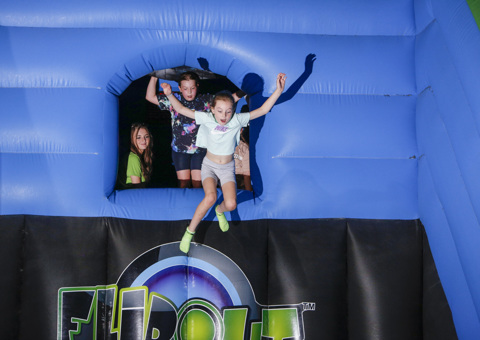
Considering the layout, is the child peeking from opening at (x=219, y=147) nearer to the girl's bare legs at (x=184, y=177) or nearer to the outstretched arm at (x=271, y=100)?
the outstretched arm at (x=271, y=100)

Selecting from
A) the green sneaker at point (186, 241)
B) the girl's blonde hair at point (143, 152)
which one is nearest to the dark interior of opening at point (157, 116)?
the girl's blonde hair at point (143, 152)

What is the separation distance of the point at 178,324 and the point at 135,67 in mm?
1695

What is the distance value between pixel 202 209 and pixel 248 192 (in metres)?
0.43

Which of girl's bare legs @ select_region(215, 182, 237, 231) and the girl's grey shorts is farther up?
the girl's grey shorts

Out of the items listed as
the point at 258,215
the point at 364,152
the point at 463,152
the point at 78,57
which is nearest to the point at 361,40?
the point at 364,152

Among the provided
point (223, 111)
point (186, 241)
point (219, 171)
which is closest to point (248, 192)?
point (219, 171)

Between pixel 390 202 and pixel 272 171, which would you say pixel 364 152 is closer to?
pixel 390 202

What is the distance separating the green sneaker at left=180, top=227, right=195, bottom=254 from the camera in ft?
9.02

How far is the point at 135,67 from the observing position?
2861 mm

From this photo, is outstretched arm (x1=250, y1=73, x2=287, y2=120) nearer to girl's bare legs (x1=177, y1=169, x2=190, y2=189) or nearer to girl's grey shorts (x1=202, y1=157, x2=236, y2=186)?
girl's grey shorts (x1=202, y1=157, x2=236, y2=186)

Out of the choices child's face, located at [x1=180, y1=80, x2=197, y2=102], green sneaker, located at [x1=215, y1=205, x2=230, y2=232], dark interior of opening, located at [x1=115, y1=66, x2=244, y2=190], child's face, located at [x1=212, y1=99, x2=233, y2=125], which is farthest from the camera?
dark interior of opening, located at [x1=115, y1=66, x2=244, y2=190]

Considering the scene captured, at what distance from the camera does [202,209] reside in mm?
2660

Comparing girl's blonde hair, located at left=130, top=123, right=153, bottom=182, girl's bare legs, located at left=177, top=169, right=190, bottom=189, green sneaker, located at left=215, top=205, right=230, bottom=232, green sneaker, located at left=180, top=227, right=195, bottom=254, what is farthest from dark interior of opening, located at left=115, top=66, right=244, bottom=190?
green sneaker, located at left=215, top=205, right=230, bottom=232

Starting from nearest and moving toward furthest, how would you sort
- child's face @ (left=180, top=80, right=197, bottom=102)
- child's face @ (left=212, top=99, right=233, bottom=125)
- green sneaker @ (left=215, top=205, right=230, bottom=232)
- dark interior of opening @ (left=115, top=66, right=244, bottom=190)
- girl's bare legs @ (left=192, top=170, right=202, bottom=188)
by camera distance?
1. child's face @ (left=212, top=99, right=233, bottom=125)
2. green sneaker @ (left=215, top=205, right=230, bottom=232)
3. child's face @ (left=180, top=80, right=197, bottom=102)
4. girl's bare legs @ (left=192, top=170, right=202, bottom=188)
5. dark interior of opening @ (left=115, top=66, right=244, bottom=190)
